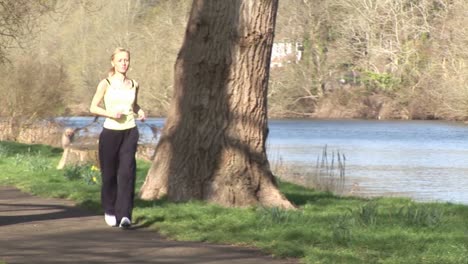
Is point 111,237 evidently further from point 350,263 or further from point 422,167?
point 422,167

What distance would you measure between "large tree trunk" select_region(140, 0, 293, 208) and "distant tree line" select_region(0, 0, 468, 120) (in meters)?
44.3

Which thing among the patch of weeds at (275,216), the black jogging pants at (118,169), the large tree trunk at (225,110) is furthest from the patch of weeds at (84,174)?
the patch of weeds at (275,216)

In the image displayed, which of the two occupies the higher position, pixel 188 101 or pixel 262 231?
pixel 188 101

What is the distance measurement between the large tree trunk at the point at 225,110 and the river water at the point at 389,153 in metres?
7.84

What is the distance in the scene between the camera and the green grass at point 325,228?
31.4ft

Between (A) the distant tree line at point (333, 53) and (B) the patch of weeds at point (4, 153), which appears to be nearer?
(B) the patch of weeds at point (4, 153)

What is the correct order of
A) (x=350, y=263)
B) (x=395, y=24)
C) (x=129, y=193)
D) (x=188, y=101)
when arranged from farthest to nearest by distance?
(x=395, y=24) → (x=188, y=101) → (x=129, y=193) → (x=350, y=263)

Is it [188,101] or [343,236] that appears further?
[188,101]

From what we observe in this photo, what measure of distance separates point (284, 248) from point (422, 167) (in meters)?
22.2

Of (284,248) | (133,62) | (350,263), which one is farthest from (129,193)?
(133,62)

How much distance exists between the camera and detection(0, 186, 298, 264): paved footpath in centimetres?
Result: 951

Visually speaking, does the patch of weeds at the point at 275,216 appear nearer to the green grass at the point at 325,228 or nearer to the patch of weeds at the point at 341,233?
the green grass at the point at 325,228

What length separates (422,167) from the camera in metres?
31.5

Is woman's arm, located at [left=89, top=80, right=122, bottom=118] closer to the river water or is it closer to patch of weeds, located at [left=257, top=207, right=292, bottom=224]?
patch of weeds, located at [left=257, top=207, right=292, bottom=224]
